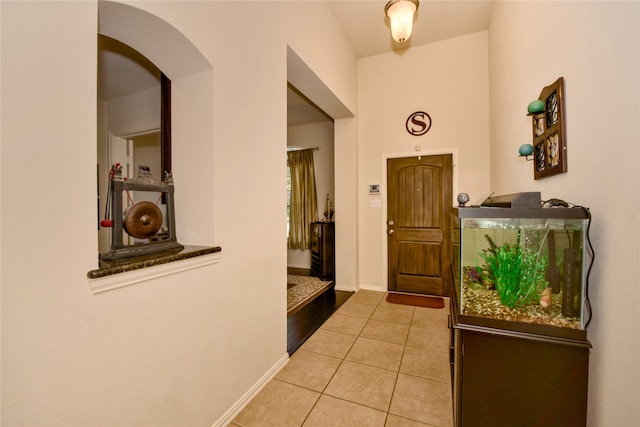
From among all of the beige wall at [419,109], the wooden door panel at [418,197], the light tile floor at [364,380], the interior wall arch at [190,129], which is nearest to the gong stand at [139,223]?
the interior wall arch at [190,129]

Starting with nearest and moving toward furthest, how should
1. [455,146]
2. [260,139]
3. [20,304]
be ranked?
1. [20,304]
2. [260,139]
3. [455,146]

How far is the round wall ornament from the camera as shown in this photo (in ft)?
12.7

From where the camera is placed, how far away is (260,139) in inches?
76.5

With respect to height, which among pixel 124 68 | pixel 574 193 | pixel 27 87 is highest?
pixel 124 68

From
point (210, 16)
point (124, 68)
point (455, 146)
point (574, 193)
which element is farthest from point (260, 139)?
point (455, 146)

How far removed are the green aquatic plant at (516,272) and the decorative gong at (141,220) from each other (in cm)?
162

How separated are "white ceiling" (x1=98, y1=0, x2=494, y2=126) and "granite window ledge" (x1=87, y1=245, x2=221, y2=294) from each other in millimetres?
2212

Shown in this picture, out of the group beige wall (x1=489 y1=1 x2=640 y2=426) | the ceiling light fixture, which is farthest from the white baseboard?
the ceiling light fixture

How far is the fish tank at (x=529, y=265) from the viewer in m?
1.06

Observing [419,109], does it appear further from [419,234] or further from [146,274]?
[146,274]

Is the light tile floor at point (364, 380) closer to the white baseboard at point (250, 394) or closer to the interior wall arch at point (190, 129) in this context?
the white baseboard at point (250, 394)

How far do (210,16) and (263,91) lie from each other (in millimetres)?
539

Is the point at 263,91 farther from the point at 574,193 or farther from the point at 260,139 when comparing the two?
the point at 574,193

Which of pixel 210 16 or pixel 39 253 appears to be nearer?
pixel 39 253
